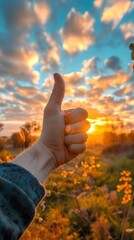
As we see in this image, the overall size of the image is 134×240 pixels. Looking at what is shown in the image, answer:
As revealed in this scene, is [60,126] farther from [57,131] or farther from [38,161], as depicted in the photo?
[38,161]

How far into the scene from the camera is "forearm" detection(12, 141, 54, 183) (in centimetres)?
140

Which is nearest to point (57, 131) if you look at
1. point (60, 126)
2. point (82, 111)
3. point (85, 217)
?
point (60, 126)

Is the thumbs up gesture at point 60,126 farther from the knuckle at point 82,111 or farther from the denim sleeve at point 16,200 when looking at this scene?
the denim sleeve at point 16,200

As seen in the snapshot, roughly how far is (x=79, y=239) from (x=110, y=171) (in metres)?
6.32

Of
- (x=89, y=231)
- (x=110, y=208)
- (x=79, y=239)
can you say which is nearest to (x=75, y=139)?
(x=79, y=239)

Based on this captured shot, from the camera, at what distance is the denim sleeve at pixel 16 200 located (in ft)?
3.07

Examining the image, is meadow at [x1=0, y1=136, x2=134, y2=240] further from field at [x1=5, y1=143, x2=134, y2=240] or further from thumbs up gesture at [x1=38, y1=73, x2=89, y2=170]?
thumbs up gesture at [x1=38, y1=73, x2=89, y2=170]

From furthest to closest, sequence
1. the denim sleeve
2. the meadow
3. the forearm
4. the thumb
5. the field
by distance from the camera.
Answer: the field
the meadow
the thumb
the forearm
the denim sleeve

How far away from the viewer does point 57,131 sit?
1.55 m

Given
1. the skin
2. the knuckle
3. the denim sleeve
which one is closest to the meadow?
the skin

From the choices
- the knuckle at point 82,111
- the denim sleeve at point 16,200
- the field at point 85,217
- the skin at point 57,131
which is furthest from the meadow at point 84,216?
the denim sleeve at point 16,200

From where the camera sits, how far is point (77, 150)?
163 cm

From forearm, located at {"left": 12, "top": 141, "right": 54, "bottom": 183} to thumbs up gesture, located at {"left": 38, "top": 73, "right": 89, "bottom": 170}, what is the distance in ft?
0.06

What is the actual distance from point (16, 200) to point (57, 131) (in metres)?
0.61
